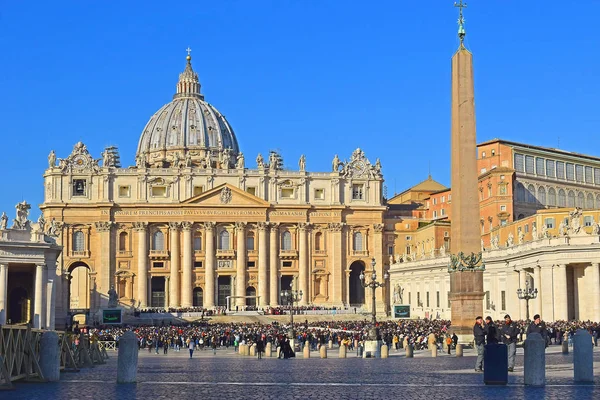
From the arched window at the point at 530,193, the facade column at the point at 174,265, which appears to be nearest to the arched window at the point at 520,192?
the arched window at the point at 530,193

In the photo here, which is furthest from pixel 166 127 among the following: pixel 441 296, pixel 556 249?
pixel 556 249

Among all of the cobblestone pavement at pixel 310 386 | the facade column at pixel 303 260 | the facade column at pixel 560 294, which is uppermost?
the facade column at pixel 303 260

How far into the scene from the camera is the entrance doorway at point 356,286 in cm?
9825

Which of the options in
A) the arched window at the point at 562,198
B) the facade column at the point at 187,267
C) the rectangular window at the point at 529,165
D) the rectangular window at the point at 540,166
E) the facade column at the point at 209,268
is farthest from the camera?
the facade column at the point at 209,268

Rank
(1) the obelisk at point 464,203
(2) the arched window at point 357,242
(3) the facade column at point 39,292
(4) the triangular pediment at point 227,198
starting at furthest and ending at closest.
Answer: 1. (2) the arched window at point 357,242
2. (4) the triangular pediment at point 227,198
3. (3) the facade column at point 39,292
4. (1) the obelisk at point 464,203

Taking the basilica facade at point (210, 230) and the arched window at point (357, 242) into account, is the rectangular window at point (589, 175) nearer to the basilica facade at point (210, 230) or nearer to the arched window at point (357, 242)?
the basilica facade at point (210, 230)

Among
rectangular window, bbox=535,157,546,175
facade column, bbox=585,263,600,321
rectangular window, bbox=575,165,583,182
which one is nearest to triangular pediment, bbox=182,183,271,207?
rectangular window, bbox=535,157,546,175

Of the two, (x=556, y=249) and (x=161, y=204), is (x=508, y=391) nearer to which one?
(x=556, y=249)

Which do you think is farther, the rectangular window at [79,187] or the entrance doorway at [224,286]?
the entrance doorway at [224,286]

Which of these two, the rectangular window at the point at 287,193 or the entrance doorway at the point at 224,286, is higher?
the rectangular window at the point at 287,193

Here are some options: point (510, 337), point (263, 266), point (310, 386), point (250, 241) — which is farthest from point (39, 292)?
point (250, 241)

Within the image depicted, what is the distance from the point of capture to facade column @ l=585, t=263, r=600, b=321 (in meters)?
51.1

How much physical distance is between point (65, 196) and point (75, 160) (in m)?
3.39

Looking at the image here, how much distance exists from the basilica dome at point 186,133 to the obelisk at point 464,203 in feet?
305
